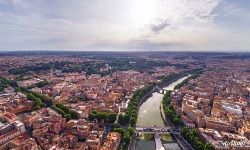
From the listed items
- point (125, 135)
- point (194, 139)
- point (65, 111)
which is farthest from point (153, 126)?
point (65, 111)

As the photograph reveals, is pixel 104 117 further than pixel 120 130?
Yes

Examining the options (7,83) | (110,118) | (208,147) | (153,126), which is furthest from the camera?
(7,83)

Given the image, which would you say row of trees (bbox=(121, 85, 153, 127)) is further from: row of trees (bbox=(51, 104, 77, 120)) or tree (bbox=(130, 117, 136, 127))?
row of trees (bbox=(51, 104, 77, 120))

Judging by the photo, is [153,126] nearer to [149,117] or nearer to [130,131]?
[149,117]

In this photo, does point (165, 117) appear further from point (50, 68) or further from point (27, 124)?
point (50, 68)

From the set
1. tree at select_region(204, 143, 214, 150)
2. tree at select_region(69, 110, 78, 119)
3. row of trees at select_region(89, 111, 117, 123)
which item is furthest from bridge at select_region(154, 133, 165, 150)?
tree at select_region(69, 110, 78, 119)

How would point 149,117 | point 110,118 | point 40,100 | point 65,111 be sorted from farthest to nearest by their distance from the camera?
point 40,100
point 149,117
point 65,111
point 110,118

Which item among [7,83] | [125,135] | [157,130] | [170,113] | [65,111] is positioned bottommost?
[157,130]

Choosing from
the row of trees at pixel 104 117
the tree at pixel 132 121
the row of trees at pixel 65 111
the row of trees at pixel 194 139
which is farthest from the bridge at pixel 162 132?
the row of trees at pixel 65 111

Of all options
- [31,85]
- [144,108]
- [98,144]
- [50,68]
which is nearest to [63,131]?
[98,144]
